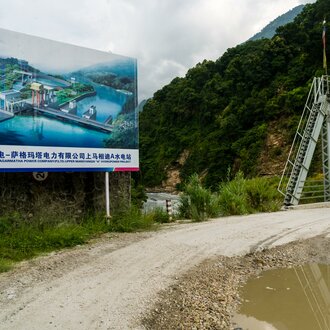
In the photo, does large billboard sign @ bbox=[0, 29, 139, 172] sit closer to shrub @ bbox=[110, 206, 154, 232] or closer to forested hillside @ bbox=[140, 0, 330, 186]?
shrub @ bbox=[110, 206, 154, 232]

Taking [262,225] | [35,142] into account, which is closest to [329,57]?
[262,225]

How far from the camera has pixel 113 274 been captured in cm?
541

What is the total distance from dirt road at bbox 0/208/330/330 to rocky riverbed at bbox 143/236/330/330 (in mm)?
210

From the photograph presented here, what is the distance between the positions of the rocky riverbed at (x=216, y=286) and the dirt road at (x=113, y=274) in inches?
8.3

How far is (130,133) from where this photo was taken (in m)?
10.1

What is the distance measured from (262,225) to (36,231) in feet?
18.4

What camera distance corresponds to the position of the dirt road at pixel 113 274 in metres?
3.96

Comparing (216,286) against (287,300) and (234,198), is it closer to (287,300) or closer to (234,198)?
(287,300)

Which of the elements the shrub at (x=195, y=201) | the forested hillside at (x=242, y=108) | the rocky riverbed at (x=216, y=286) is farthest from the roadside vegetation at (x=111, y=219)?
the forested hillside at (x=242, y=108)

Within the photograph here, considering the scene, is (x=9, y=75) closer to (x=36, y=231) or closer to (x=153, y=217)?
(x=36, y=231)

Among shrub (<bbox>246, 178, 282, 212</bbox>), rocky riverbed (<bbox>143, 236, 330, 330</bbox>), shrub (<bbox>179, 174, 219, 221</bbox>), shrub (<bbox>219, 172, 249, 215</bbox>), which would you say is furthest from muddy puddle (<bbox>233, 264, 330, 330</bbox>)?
shrub (<bbox>246, 178, 282, 212</bbox>)

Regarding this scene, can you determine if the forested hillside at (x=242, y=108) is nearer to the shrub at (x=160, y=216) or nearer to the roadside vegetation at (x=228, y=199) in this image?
the roadside vegetation at (x=228, y=199)

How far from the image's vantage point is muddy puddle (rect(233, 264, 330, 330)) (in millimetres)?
4020

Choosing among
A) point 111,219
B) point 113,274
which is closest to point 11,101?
point 111,219
